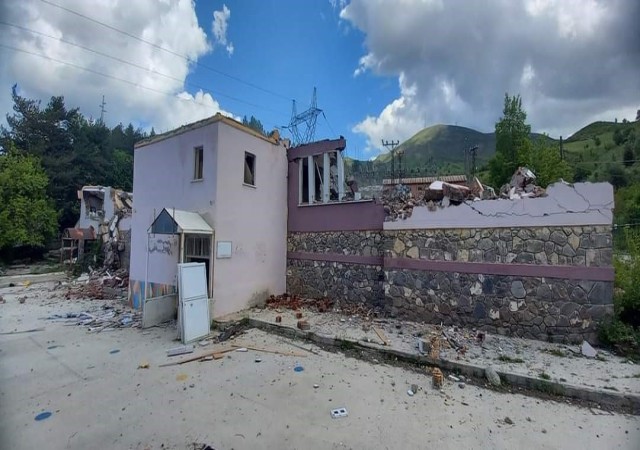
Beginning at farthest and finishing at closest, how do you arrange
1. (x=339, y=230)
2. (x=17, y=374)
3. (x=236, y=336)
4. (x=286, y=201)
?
(x=286, y=201) < (x=339, y=230) < (x=236, y=336) < (x=17, y=374)

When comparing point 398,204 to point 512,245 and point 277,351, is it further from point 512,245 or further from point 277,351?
point 277,351

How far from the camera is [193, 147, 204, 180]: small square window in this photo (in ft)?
26.4

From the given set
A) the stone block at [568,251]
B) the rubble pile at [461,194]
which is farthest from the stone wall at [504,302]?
the rubble pile at [461,194]

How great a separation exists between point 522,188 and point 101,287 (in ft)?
52.1

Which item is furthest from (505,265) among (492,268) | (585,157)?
(585,157)

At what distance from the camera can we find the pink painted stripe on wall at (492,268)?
5.37 metres

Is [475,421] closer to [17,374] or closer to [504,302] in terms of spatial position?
[504,302]

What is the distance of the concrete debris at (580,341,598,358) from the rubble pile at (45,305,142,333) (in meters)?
10.2

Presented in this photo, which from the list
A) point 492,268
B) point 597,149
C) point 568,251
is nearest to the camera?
point 568,251

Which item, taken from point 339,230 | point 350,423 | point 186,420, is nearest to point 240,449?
point 186,420

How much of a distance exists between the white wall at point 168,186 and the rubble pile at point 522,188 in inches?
289

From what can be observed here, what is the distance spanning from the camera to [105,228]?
17.9m

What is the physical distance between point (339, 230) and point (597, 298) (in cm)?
602

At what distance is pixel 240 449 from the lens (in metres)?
3.04
